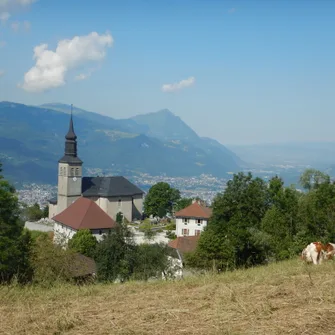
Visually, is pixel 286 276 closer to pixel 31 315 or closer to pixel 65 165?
pixel 31 315

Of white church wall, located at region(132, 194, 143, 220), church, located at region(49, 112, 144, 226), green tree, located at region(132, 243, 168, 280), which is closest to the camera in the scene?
green tree, located at region(132, 243, 168, 280)

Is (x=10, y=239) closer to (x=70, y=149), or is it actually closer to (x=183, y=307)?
(x=183, y=307)

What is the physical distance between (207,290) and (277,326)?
201 centimetres

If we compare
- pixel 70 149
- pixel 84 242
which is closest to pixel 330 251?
pixel 84 242

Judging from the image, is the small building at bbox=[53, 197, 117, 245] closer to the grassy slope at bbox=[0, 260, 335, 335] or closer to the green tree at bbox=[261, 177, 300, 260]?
the green tree at bbox=[261, 177, 300, 260]

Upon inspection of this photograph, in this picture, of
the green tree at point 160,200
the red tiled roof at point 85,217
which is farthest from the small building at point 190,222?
the green tree at point 160,200

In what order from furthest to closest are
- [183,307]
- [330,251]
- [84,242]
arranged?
[84,242], [330,251], [183,307]

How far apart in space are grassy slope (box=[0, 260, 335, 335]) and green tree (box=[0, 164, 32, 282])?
13.4 meters

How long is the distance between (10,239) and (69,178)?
157ft

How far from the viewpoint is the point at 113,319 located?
18.5 ft

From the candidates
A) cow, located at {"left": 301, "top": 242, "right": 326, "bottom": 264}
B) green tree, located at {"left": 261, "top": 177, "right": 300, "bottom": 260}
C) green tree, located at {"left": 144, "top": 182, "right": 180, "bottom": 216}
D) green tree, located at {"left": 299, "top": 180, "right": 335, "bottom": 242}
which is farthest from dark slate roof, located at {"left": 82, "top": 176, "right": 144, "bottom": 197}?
cow, located at {"left": 301, "top": 242, "right": 326, "bottom": 264}

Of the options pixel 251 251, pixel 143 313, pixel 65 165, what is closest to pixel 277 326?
pixel 143 313

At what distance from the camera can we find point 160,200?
76250 mm

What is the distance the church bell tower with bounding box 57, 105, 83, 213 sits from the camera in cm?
6862
